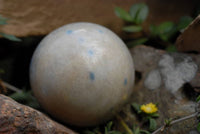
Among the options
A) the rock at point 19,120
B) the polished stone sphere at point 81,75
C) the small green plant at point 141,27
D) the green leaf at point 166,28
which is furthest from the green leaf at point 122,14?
the rock at point 19,120

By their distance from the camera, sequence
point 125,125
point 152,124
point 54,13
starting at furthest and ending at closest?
point 54,13
point 125,125
point 152,124

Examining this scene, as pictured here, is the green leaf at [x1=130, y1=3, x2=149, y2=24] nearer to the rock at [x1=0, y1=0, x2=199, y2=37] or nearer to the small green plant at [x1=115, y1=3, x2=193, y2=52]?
the small green plant at [x1=115, y1=3, x2=193, y2=52]

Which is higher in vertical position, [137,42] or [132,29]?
[132,29]

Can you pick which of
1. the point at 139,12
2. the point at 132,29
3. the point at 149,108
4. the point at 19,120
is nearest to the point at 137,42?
the point at 132,29

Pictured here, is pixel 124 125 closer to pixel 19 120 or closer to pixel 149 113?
pixel 149 113

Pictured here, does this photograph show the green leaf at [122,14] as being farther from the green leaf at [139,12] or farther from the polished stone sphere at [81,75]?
the polished stone sphere at [81,75]

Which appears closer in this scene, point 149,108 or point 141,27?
point 149,108

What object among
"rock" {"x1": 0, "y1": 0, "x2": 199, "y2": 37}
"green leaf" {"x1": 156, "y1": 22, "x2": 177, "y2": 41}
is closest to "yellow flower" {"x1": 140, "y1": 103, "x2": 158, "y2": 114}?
"green leaf" {"x1": 156, "y1": 22, "x2": 177, "y2": 41}
